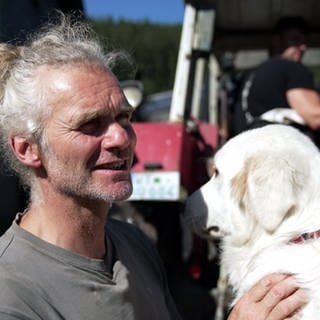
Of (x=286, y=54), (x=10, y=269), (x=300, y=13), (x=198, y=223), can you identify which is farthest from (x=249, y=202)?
(x=300, y=13)

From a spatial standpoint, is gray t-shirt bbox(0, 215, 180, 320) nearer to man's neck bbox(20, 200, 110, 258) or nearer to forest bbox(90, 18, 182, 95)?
man's neck bbox(20, 200, 110, 258)

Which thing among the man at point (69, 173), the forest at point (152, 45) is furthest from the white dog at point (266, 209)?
the forest at point (152, 45)

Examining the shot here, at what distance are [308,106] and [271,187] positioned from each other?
1.85m

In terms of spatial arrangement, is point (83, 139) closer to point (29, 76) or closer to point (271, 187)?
point (29, 76)

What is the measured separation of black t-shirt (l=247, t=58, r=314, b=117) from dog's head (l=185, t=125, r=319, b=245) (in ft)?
5.42

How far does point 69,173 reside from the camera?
1.91m

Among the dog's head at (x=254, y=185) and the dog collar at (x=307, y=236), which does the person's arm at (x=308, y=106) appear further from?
the dog collar at (x=307, y=236)

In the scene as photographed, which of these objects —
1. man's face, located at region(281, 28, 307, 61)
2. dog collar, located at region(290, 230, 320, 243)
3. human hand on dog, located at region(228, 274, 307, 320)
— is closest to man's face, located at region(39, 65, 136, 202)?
human hand on dog, located at region(228, 274, 307, 320)

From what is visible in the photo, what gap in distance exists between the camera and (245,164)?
255 centimetres

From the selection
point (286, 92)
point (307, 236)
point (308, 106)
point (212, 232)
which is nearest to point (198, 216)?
point (212, 232)

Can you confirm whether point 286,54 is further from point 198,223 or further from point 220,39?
point 198,223

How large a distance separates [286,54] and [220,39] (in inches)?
67.3

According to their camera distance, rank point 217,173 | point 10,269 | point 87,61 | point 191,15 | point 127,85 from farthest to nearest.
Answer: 1. point 127,85
2. point 191,15
3. point 217,173
4. point 87,61
5. point 10,269

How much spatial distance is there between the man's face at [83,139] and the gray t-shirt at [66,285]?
0.20 metres
